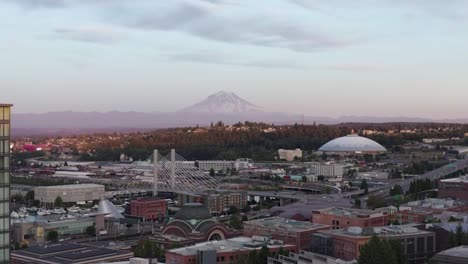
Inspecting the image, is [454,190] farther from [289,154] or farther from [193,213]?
[289,154]

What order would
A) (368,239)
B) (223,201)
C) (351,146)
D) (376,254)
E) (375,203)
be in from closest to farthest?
(376,254) → (368,239) → (375,203) → (223,201) → (351,146)

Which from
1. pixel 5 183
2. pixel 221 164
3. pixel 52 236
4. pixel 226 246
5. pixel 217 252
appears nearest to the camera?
pixel 5 183

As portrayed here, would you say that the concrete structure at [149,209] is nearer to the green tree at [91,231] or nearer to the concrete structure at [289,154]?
the green tree at [91,231]

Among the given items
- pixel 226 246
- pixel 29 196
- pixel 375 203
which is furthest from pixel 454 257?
pixel 29 196

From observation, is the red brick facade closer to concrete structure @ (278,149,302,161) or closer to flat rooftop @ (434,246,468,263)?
flat rooftop @ (434,246,468,263)

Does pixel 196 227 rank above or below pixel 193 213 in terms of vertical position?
below

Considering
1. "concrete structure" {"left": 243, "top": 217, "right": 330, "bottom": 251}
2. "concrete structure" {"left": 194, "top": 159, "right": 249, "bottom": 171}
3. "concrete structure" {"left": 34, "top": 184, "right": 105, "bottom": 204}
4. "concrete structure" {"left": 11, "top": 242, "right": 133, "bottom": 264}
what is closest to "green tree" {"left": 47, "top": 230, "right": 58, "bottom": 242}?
"concrete structure" {"left": 11, "top": 242, "right": 133, "bottom": 264}

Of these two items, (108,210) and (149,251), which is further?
(108,210)

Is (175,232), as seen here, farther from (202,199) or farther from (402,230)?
(202,199)

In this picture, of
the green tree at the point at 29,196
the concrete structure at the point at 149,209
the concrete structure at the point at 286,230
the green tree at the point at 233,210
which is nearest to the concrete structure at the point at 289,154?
the green tree at the point at 29,196
